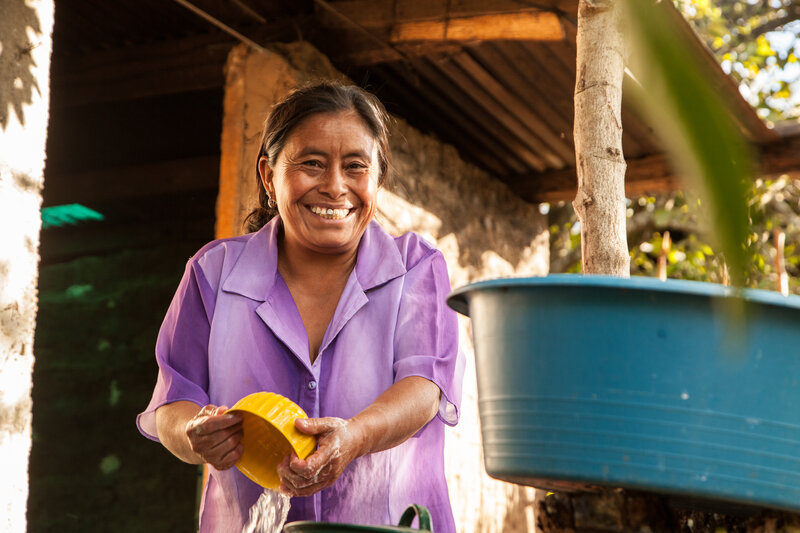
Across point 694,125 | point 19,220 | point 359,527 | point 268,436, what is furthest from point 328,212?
point 694,125

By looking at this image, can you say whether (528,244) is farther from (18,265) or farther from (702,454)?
Answer: (702,454)

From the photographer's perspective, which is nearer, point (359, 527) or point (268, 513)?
point (359, 527)

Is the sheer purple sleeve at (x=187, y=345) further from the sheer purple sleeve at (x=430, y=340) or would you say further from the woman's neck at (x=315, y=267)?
the sheer purple sleeve at (x=430, y=340)

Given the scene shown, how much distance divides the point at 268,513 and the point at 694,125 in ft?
5.13

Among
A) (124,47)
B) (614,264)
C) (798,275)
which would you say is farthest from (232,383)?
(798,275)

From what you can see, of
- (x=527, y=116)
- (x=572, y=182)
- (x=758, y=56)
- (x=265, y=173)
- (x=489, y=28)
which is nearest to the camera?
(x=265, y=173)

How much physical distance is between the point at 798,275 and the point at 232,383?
28.8ft

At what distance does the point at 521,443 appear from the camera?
1.13m

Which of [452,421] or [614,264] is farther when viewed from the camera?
[452,421]

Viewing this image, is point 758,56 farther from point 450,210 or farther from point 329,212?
point 329,212

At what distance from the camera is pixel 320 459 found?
1424 mm

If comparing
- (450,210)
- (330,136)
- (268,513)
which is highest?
(450,210)

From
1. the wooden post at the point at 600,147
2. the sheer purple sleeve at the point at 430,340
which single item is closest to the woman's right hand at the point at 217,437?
the sheer purple sleeve at the point at 430,340

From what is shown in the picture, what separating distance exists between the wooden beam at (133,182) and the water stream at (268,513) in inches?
146
